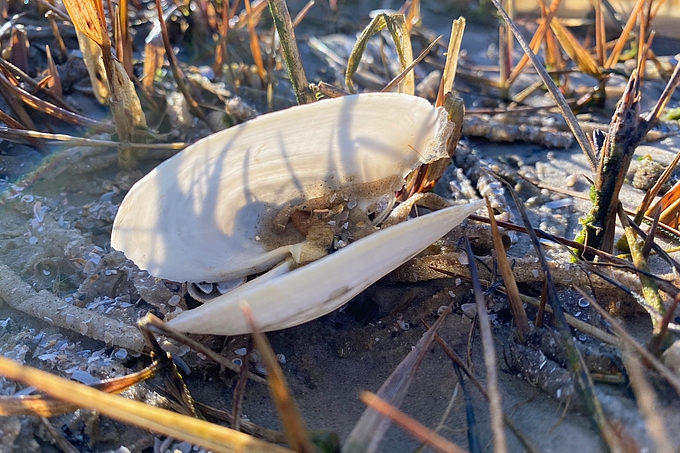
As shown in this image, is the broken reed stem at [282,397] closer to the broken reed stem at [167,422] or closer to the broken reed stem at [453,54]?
the broken reed stem at [167,422]

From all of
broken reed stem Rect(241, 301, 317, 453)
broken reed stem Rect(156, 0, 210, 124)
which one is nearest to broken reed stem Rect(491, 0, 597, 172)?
broken reed stem Rect(241, 301, 317, 453)

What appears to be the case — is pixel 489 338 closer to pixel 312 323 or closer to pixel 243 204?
pixel 312 323

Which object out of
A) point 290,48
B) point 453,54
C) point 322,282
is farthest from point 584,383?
point 290,48

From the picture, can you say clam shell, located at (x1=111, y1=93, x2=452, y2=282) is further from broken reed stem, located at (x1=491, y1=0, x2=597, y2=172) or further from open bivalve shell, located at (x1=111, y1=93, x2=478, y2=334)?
broken reed stem, located at (x1=491, y1=0, x2=597, y2=172)

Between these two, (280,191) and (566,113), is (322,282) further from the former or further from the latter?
(566,113)

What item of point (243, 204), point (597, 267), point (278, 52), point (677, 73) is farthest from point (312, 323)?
point (278, 52)

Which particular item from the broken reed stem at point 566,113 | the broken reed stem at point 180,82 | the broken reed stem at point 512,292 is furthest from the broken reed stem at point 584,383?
the broken reed stem at point 180,82
